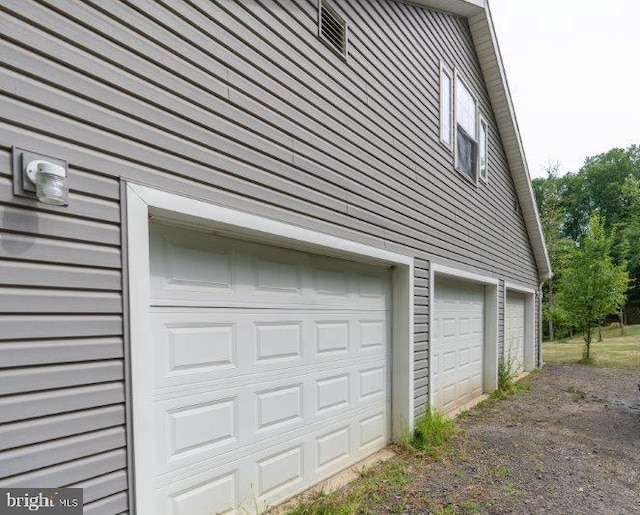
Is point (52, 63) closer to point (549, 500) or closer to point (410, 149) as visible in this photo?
point (410, 149)

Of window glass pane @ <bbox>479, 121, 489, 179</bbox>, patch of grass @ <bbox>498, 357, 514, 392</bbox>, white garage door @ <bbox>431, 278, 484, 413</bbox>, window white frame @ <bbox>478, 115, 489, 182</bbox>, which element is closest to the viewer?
white garage door @ <bbox>431, 278, 484, 413</bbox>

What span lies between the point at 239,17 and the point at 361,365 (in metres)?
3.26

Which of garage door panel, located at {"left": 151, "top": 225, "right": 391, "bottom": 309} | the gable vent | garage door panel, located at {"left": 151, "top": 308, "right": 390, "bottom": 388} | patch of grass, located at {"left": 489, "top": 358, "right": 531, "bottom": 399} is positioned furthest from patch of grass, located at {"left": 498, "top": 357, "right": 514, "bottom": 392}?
the gable vent

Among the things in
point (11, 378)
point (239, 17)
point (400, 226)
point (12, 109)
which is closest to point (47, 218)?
point (12, 109)

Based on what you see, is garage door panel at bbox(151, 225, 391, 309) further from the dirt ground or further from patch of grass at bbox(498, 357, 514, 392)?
patch of grass at bbox(498, 357, 514, 392)

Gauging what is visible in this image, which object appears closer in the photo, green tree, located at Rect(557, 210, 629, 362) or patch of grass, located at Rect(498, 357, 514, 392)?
patch of grass, located at Rect(498, 357, 514, 392)

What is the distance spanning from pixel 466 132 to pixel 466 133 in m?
0.02

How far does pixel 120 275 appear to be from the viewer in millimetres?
1994

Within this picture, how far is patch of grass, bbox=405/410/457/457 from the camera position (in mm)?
4480

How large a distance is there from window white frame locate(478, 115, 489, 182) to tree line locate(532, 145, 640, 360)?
23.6 ft

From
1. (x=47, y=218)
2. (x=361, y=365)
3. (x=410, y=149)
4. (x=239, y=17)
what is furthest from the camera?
(x=410, y=149)

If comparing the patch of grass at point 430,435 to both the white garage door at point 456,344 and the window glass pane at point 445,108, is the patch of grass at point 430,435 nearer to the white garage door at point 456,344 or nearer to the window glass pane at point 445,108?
the white garage door at point 456,344

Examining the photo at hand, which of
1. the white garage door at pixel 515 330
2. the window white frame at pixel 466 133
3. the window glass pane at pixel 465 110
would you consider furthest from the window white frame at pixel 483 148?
the white garage door at pixel 515 330

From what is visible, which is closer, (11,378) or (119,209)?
(11,378)
